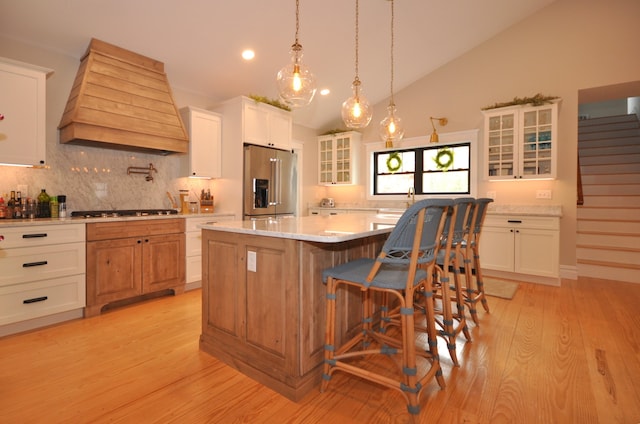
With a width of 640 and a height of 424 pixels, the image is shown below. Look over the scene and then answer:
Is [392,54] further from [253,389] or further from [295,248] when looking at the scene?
[253,389]

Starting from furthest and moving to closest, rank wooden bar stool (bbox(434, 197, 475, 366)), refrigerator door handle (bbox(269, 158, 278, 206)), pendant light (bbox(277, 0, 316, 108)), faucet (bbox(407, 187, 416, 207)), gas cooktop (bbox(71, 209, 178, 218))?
faucet (bbox(407, 187, 416, 207)), refrigerator door handle (bbox(269, 158, 278, 206)), gas cooktop (bbox(71, 209, 178, 218)), pendant light (bbox(277, 0, 316, 108)), wooden bar stool (bbox(434, 197, 475, 366))

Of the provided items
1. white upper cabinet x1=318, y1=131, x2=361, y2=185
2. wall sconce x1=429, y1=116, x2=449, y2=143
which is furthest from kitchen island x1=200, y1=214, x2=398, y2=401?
white upper cabinet x1=318, y1=131, x2=361, y2=185

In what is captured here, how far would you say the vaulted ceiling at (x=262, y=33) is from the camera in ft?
9.78

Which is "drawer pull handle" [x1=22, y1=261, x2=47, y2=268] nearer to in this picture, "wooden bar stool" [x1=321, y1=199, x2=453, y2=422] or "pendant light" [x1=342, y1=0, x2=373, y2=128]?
"wooden bar stool" [x1=321, y1=199, x2=453, y2=422]

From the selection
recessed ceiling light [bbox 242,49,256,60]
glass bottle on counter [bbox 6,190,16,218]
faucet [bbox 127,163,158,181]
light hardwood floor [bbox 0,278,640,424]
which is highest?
recessed ceiling light [bbox 242,49,256,60]

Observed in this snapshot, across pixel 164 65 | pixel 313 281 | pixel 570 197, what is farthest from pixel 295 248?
pixel 570 197

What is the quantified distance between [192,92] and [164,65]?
630mm

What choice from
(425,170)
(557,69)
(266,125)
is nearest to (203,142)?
(266,125)

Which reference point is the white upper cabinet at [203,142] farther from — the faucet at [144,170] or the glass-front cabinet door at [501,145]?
the glass-front cabinet door at [501,145]

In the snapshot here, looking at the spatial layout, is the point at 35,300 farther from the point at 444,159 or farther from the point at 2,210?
the point at 444,159

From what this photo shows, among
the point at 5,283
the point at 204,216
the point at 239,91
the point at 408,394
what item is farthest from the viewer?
the point at 239,91

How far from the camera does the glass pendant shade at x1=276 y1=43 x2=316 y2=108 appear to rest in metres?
2.54

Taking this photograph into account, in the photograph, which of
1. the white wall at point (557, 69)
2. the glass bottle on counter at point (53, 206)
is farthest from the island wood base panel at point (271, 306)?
the white wall at point (557, 69)

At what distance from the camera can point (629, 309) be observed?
10.4ft
